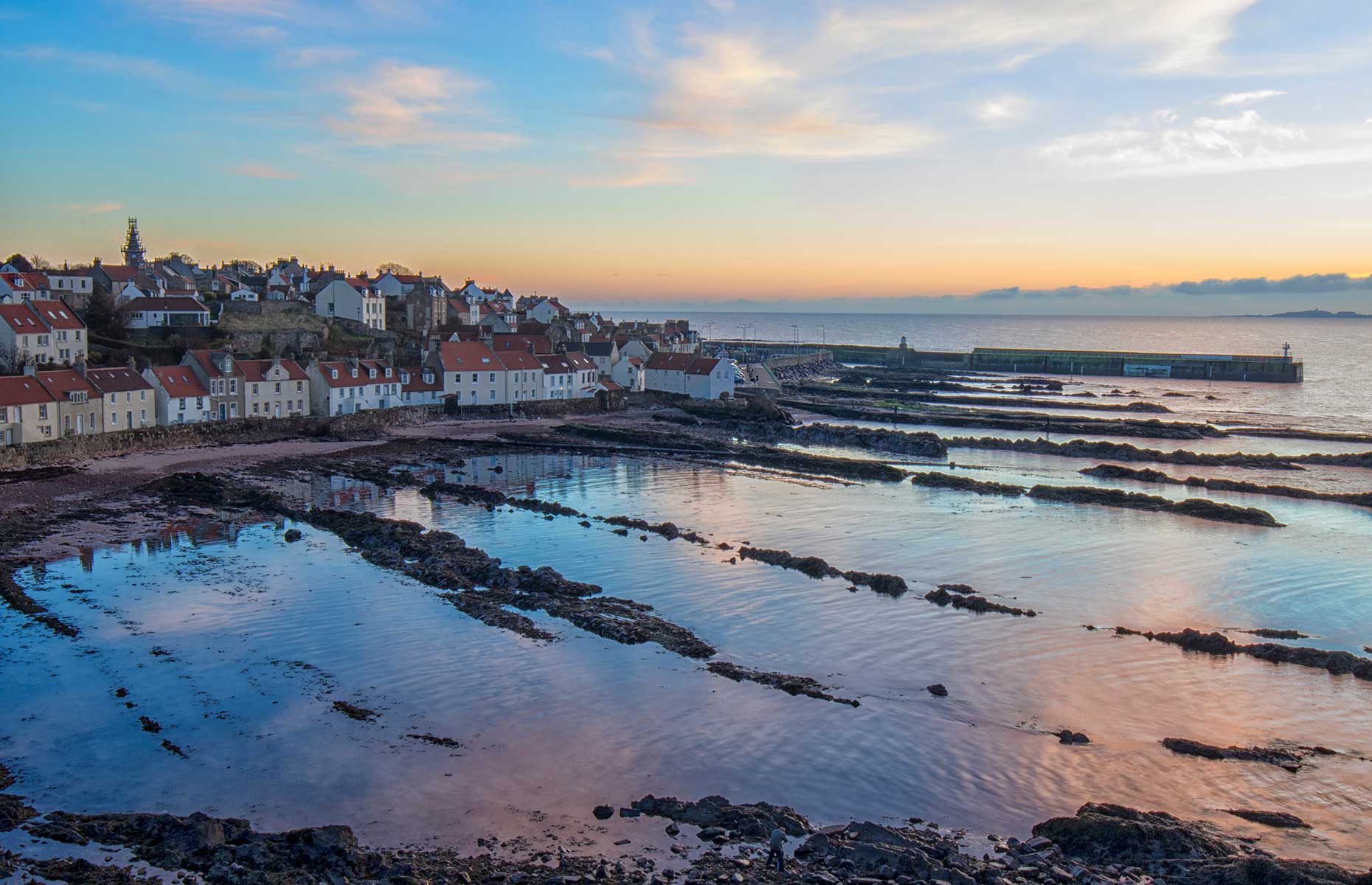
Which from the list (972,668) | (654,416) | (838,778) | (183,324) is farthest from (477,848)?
(183,324)

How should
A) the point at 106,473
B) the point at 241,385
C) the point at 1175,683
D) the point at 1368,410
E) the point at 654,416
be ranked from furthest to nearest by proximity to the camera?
the point at 1368,410
the point at 654,416
the point at 241,385
the point at 106,473
the point at 1175,683

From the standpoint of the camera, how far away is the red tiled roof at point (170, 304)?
5575 cm

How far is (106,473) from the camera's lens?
34.9 metres

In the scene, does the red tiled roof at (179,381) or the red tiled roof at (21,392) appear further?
the red tiled roof at (179,381)

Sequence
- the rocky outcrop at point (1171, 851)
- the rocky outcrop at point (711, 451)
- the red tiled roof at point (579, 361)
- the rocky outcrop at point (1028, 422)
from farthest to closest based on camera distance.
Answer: the red tiled roof at point (579, 361) → the rocky outcrop at point (1028, 422) → the rocky outcrop at point (711, 451) → the rocky outcrop at point (1171, 851)

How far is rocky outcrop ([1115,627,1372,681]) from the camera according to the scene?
18.2m

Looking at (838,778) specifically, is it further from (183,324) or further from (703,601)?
(183,324)

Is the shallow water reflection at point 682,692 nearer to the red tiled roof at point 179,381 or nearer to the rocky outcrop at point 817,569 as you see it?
the rocky outcrop at point 817,569

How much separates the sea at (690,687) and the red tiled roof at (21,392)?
41.2 ft

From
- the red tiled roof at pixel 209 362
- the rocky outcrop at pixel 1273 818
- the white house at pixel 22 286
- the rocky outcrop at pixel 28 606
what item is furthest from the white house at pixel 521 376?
the rocky outcrop at pixel 1273 818

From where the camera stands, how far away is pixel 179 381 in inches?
1709

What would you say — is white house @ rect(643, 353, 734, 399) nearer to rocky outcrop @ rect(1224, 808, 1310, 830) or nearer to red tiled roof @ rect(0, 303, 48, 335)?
red tiled roof @ rect(0, 303, 48, 335)

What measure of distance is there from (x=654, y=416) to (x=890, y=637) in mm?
40009

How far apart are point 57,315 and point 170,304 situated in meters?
10.1
